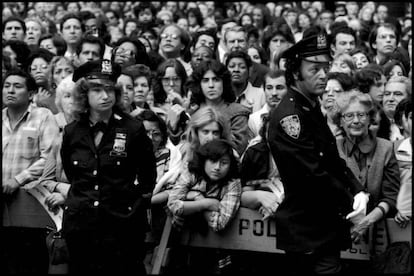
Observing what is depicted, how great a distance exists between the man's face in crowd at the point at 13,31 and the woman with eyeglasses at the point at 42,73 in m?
1.69

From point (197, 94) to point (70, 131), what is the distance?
1944mm

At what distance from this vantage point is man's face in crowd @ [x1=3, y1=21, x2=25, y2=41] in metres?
11.1

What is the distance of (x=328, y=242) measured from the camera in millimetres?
5191

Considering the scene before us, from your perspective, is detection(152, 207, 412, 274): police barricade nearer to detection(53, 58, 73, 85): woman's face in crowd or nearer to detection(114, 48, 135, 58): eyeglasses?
detection(53, 58, 73, 85): woman's face in crowd

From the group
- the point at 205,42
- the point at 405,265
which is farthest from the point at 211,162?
the point at 205,42

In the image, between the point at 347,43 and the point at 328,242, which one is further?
the point at 347,43

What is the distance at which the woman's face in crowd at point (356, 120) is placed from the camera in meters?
6.03

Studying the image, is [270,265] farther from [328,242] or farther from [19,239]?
[19,239]

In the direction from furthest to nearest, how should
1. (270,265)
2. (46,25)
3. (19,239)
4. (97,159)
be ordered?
1. (46,25)
2. (19,239)
3. (270,265)
4. (97,159)

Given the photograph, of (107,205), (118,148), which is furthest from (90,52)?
(107,205)

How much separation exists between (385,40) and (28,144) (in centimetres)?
519

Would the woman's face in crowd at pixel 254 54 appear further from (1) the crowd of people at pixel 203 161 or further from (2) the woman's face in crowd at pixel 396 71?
(2) the woman's face in crowd at pixel 396 71

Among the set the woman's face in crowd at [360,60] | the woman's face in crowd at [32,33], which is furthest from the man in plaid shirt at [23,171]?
the woman's face in crowd at [32,33]

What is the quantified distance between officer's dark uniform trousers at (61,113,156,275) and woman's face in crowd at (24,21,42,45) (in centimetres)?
635
